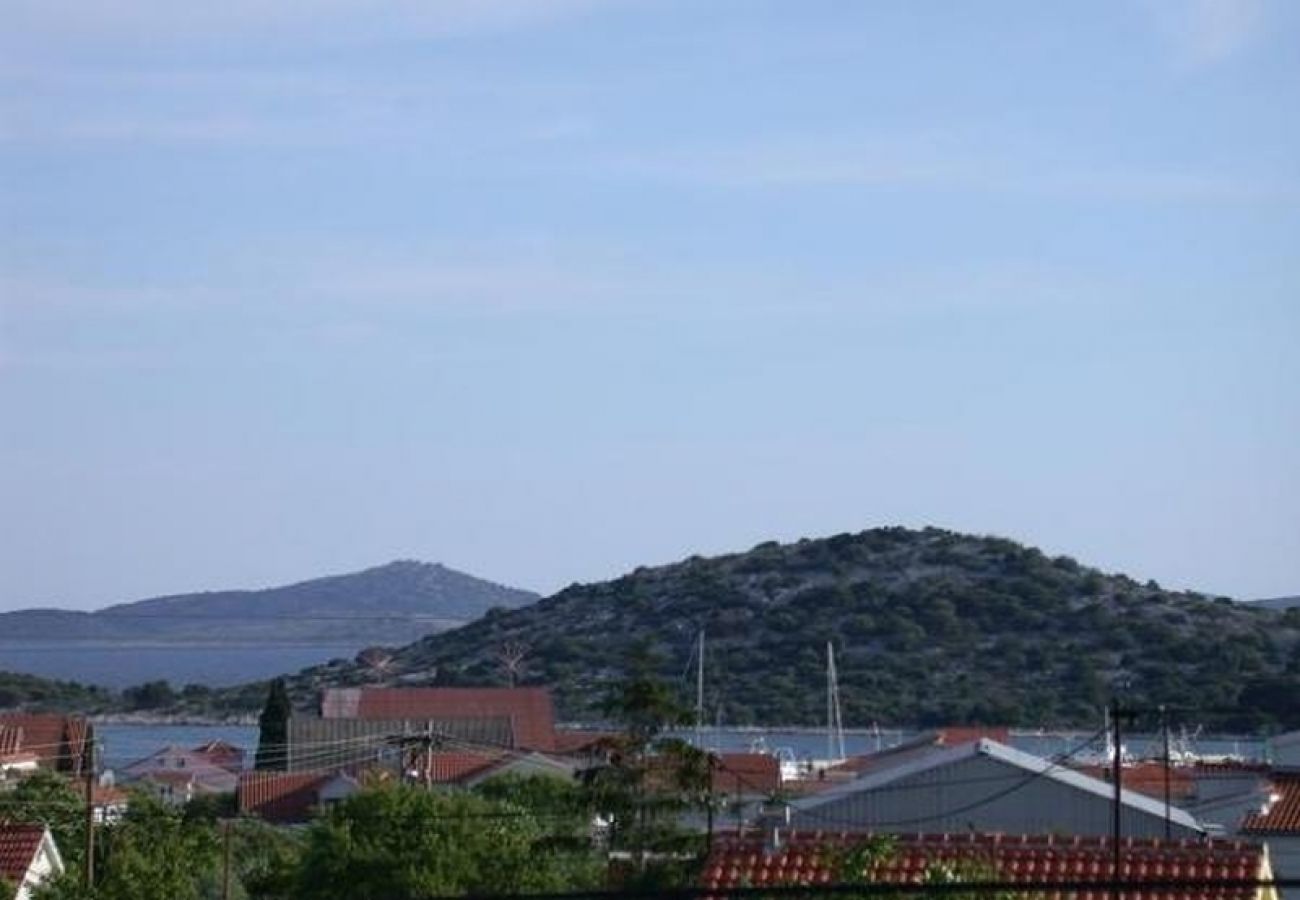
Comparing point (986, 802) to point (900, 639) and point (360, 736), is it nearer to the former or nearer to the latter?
point (360, 736)

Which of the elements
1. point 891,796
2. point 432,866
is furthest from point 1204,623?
point 432,866

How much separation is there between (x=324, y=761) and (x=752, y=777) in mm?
24995

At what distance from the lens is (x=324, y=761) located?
94938 millimetres

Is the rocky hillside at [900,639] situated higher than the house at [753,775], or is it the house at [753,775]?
the rocky hillside at [900,639]

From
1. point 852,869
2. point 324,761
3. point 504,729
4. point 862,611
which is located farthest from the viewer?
point 862,611

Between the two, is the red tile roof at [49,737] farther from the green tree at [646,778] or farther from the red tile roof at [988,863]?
the red tile roof at [988,863]

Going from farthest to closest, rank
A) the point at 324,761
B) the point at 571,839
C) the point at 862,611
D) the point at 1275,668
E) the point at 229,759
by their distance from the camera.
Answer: the point at 862,611 < the point at 1275,668 < the point at 229,759 < the point at 324,761 < the point at 571,839

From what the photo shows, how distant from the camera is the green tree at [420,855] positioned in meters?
42.1

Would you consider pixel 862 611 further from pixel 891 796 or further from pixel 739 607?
pixel 891 796

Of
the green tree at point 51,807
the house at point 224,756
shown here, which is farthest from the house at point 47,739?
the green tree at point 51,807

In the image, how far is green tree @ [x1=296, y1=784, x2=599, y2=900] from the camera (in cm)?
4206

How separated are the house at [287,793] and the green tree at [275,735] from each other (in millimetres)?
11934

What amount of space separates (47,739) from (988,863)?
6691 cm

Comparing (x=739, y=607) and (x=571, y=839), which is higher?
(x=739, y=607)
